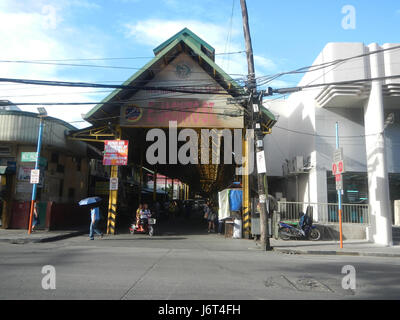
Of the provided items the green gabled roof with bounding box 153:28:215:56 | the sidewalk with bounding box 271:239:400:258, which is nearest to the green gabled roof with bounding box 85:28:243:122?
the green gabled roof with bounding box 153:28:215:56

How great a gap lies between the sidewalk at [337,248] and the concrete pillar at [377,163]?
2.79 feet

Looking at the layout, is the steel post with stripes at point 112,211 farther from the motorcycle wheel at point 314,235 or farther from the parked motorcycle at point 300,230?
the motorcycle wheel at point 314,235

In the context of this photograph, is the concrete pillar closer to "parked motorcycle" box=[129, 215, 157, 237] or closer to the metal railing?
the metal railing

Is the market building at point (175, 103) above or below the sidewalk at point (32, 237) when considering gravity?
above

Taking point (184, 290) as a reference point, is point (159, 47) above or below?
above

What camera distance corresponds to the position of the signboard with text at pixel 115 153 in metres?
17.1

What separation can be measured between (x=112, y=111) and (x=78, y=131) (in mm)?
2282

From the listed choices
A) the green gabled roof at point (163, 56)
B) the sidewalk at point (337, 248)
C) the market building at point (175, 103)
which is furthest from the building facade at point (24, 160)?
the sidewalk at point (337, 248)

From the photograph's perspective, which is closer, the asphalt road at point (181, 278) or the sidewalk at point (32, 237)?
the asphalt road at point (181, 278)

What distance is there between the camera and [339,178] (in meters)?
14.5

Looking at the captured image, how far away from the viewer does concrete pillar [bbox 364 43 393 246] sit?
15.6 metres
